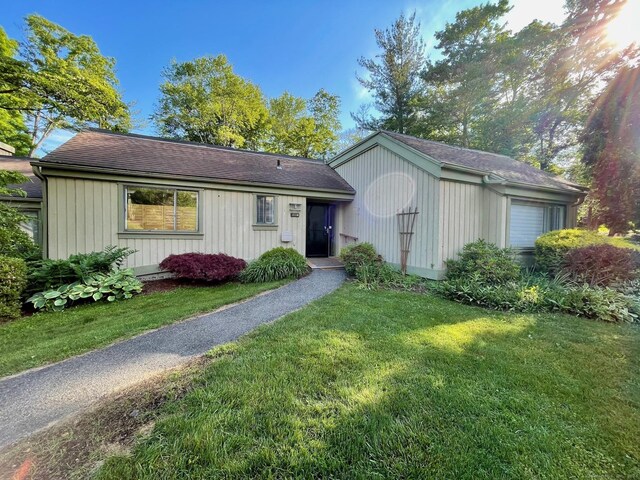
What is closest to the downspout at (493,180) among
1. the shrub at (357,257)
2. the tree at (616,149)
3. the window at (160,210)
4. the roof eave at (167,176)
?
the shrub at (357,257)

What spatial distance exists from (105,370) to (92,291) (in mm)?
3783

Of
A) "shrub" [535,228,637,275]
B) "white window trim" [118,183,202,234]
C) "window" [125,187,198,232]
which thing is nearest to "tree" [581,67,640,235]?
"shrub" [535,228,637,275]

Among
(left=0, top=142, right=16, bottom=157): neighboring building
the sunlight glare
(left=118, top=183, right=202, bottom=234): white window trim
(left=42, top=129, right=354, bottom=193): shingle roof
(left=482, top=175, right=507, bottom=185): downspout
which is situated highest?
the sunlight glare

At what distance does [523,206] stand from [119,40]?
796 inches

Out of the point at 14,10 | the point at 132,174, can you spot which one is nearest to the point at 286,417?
the point at 132,174

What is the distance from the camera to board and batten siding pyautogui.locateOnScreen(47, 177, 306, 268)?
6750 millimetres

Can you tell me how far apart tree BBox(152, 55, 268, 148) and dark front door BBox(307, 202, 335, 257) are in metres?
13.9

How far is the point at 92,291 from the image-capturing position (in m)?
5.83

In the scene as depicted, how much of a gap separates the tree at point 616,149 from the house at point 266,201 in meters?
1.24

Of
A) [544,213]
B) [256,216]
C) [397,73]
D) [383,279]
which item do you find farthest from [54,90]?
[397,73]

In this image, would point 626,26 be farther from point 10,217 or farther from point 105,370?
point 10,217

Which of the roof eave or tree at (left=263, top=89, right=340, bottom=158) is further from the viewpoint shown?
tree at (left=263, top=89, right=340, bottom=158)

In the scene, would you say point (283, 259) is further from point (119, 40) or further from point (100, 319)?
point (119, 40)

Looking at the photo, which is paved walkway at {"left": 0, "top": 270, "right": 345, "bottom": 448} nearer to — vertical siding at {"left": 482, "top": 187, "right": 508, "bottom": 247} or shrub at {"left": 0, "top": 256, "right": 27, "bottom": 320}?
shrub at {"left": 0, "top": 256, "right": 27, "bottom": 320}
